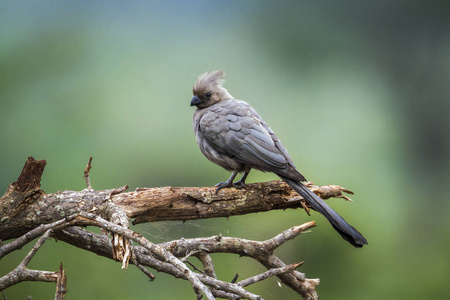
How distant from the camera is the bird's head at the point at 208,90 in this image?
3385mm

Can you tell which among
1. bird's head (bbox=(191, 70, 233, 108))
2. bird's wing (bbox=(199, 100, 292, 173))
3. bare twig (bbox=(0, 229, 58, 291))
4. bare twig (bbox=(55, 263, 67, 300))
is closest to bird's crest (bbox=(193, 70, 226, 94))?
bird's head (bbox=(191, 70, 233, 108))

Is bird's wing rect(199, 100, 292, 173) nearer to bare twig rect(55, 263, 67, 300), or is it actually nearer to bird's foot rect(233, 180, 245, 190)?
bird's foot rect(233, 180, 245, 190)

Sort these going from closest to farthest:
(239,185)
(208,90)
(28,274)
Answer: (28,274) < (239,185) < (208,90)

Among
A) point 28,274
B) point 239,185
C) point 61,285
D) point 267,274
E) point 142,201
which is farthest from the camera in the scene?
point 239,185

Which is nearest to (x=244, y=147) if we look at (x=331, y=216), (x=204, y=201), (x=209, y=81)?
(x=204, y=201)

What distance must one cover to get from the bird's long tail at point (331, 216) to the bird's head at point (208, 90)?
939 mm

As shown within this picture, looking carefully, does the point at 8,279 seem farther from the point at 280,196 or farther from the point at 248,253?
the point at 280,196

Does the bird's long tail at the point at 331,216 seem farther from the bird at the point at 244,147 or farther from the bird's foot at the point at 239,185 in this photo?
the bird's foot at the point at 239,185

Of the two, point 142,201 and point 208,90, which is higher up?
point 208,90

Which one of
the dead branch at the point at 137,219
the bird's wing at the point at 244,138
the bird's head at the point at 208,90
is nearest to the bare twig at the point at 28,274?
the dead branch at the point at 137,219

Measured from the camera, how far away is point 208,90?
11.1 feet

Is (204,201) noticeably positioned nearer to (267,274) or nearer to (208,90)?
(267,274)

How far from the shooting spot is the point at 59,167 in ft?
12.4

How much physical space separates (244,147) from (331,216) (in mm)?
643
